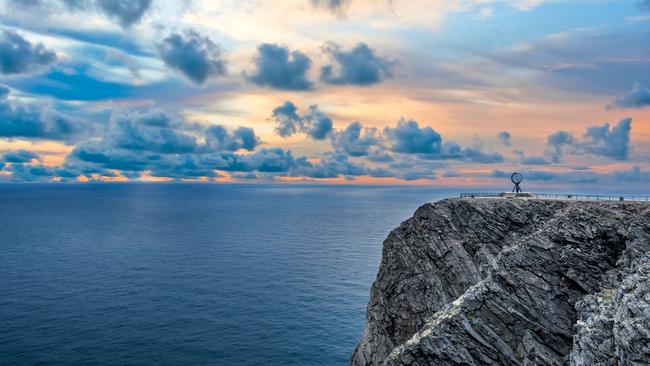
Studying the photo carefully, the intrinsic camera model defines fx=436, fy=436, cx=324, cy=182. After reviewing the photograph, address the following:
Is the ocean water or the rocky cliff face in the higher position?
the rocky cliff face

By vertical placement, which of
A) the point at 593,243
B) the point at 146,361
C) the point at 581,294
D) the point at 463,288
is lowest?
the point at 146,361

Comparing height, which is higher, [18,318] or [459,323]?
[459,323]

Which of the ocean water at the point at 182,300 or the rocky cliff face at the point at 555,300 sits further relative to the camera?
the ocean water at the point at 182,300

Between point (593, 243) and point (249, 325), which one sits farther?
point (249, 325)

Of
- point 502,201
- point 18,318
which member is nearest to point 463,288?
point 502,201

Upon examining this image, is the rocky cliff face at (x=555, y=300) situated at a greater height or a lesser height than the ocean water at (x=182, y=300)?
greater

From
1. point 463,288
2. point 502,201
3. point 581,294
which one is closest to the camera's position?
point 581,294

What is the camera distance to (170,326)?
252 feet

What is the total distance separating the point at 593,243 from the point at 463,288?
1676 cm

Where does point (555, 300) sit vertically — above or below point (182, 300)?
above

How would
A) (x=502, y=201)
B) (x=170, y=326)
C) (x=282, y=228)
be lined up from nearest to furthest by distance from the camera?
(x=502, y=201)
(x=170, y=326)
(x=282, y=228)

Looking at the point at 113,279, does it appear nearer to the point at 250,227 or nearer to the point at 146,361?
the point at 146,361

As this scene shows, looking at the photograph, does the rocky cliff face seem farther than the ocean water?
No

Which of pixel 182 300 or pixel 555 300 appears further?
pixel 182 300
